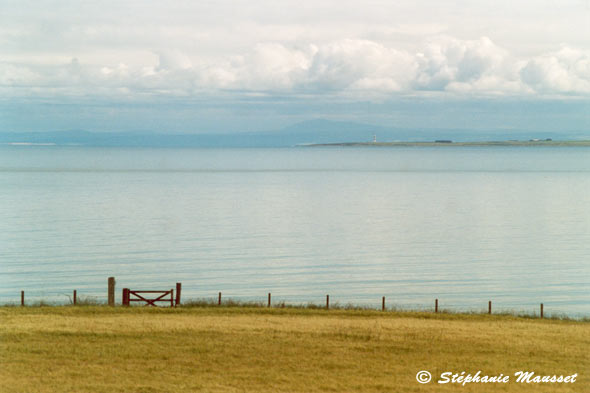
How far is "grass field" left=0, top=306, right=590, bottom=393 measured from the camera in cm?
2581

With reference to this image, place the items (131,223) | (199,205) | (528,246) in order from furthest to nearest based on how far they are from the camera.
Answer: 1. (199,205)
2. (131,223)
3. (528,246)

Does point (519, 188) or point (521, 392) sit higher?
point (519, 188)

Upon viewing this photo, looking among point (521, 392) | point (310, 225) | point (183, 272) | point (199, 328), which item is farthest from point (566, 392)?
point (310, 225)

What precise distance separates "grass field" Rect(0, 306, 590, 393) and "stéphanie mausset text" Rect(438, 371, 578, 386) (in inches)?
16.7

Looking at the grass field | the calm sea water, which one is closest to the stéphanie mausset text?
the grass field

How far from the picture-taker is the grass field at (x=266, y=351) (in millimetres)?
25812

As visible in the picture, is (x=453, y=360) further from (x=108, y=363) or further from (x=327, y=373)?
(x=108, y=363)

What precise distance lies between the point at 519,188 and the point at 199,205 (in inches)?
3271

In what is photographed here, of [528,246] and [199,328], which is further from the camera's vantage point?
[528,246]

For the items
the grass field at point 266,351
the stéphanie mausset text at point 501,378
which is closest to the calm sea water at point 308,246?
the grass field at point 266,351

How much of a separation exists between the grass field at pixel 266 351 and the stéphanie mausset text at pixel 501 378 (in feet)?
1.40

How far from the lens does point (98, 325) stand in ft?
113

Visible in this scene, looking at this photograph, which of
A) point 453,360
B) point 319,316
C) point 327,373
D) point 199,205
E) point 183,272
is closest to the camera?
point 327,373

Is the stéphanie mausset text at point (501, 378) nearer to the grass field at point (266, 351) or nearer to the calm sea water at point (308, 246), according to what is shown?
the grass field at point (266, 351)
